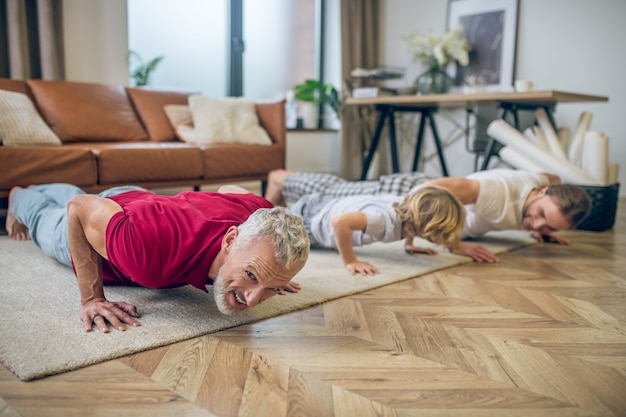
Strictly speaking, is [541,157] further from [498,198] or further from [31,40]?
[31,40]

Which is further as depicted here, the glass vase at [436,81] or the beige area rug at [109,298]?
the glass vase at [436,81]

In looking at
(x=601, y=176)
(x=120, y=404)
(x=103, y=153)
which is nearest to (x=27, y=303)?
(x=120, y=404)

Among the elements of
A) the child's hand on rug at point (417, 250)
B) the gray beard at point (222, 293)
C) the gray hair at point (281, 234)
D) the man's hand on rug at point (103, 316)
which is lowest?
the child's hand on rug at point (417, 250)

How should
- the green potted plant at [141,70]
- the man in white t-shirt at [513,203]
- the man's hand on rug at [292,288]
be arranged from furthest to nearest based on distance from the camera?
the green potted plant at [141,70] < the man in white t-shirt at [513,203] < the man's hand on rug at [292,288]

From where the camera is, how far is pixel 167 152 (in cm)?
338

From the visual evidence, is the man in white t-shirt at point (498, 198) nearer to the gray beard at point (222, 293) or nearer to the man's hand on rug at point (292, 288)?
the man's hand on rug at point (292, 288)

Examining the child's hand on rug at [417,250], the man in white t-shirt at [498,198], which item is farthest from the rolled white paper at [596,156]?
the child's hand on rug at [417,250]

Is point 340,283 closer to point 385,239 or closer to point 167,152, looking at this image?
point 385,239

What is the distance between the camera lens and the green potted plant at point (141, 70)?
457 centimetres

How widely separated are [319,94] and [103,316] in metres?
4.46

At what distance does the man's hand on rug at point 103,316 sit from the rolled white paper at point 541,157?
102 inches

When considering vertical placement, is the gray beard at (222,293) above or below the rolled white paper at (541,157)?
below

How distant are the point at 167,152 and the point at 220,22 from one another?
7.57 feet

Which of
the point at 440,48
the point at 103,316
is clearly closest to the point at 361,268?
the point at 103,316
